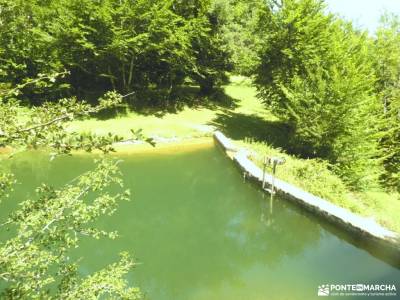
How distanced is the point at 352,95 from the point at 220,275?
1266cm

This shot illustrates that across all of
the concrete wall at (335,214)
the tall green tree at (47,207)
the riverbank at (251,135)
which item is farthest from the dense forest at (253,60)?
the tall green tree at (47,207)

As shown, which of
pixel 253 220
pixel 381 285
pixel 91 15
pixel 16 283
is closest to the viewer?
pixel 16 283

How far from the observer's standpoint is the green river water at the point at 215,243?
9570mm

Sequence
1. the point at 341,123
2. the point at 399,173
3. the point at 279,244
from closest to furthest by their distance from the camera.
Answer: the point at 279,244
the point at 341,123
the point at 399,173

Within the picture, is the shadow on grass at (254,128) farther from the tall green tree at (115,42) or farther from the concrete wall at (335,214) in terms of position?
the concrete wall at (335,214)

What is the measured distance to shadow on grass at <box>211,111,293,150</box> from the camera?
2344cm

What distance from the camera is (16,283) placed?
13.6 ft

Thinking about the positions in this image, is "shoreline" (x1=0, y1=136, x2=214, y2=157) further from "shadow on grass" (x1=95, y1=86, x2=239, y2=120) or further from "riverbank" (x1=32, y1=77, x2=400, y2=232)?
"shadow on grass" (x1=95, y1=86, x2=239, y2=120)

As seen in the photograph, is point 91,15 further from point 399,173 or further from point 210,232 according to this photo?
point 399,173

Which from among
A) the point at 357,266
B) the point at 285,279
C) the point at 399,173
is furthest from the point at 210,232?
the point at 399,173

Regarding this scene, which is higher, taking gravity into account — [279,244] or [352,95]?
[352,95]

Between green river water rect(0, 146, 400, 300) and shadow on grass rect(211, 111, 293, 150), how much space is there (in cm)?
651

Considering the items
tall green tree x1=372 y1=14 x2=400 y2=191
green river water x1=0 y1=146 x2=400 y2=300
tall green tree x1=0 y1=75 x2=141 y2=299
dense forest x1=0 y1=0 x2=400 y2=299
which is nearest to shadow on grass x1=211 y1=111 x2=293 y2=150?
dense forest x1=0 y1=0 x2=400 y2=299

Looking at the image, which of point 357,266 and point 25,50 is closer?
point 357,266
